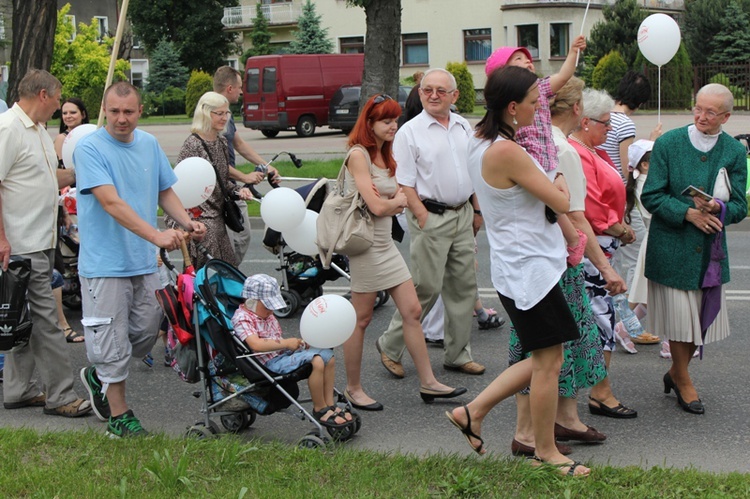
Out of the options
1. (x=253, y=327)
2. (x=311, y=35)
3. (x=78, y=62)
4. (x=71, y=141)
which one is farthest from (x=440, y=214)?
(x=311, y=35)

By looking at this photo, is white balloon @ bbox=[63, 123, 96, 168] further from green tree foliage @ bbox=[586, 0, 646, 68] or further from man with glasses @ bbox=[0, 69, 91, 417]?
green tree foliage @ bbox=[586, 0, 646, 68]

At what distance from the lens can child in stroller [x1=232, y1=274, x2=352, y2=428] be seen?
515cm

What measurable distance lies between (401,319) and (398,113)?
1402mm

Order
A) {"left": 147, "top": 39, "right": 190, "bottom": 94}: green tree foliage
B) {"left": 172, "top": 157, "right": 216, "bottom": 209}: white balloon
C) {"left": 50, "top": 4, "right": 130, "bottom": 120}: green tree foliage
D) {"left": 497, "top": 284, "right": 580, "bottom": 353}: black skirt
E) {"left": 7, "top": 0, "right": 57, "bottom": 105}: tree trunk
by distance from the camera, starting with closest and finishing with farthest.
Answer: {"left": 497, "top": 284, "right": 580, "bottom": 353}: black skirt < {"left": 172, "top": 157, "right": 216, "bottom": 209}: white balloon < {"left": 7, "top": 0, "right": 57, "bottom": 105}: tree trunk < {"left": 50, "top": 4, "right": 130, "bottom": 120}: green tree foliage < {"left": 147, "top": 39, "right": 190, "bottom": 94}: green tree foliage

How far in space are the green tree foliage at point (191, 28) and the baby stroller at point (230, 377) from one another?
55.3 metres

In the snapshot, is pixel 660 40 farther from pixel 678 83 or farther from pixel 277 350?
pixel 678 83

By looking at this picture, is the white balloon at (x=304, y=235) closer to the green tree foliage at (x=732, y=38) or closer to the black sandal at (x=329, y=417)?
the black sandal at (x=329, y=417)

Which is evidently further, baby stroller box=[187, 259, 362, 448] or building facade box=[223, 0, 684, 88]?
building facade box=[223, 0, 684, 88]

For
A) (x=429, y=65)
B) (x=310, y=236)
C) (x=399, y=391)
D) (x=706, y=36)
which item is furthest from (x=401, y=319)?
(x=429, y=65)

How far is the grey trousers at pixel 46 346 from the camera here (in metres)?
5.95

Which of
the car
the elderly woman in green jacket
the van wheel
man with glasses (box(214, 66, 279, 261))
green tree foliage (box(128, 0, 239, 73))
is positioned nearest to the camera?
the elderly woman in green jacket

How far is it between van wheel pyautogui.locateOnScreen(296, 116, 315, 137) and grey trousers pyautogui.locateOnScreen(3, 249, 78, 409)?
2769 centimetres

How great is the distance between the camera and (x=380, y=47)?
19344mm

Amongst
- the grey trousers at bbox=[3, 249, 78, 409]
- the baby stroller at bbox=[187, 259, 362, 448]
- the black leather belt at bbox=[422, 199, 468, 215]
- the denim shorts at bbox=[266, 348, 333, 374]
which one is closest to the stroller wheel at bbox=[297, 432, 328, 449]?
the baby stroller at bbox=[187, 259, 362, 448]
